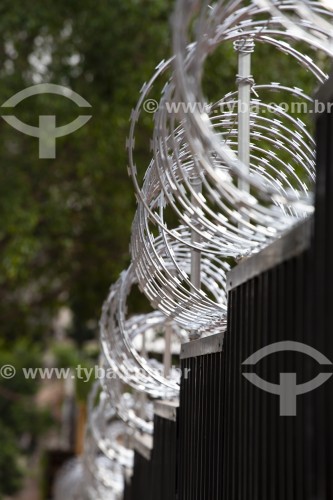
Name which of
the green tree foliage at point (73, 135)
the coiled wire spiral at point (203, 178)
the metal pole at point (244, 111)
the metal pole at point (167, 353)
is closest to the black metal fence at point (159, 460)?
the coiled wire spiral at point (203, 178)

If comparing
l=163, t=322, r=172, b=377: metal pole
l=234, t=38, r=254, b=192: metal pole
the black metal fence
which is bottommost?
the black metal fence

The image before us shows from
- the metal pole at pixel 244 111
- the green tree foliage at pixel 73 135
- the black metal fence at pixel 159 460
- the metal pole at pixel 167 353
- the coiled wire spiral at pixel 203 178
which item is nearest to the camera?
the coiled wire spiral at pixel 203 178

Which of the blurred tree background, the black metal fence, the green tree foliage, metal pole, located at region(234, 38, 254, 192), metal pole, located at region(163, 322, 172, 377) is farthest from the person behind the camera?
the green tree foliage

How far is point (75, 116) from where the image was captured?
1644 cm

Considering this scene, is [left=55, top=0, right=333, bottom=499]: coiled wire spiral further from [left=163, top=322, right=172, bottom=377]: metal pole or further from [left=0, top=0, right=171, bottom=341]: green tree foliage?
[left=0, top=0, right=171, bottom=341]: green tree foliage

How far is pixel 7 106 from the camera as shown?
16.1 m

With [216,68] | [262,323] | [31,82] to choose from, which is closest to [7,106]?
[31,82]

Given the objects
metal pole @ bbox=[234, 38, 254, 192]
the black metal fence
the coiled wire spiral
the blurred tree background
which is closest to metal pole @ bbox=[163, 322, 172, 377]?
the coiled wire spiral

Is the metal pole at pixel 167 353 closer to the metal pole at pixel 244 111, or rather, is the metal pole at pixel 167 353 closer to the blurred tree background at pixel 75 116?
the metal pole at pixel 244 111

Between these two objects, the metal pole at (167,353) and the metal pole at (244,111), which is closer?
the metal pole at (244,111)

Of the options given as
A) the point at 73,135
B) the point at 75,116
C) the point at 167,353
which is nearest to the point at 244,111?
the point at 167,353

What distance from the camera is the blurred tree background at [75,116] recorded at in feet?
52.4

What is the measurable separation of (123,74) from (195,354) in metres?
12.2

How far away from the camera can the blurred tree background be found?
52.4 feet
